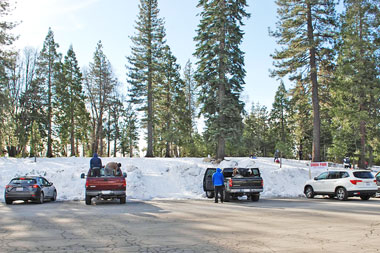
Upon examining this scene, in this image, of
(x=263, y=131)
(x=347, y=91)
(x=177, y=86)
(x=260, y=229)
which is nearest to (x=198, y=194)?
(x=260, y=229)

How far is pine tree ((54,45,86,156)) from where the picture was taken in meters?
44.5

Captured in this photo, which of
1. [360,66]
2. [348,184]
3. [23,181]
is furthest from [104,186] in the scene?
[360,66]

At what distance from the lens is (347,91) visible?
31.5 meters

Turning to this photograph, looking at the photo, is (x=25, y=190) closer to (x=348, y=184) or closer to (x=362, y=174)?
(x=348, y=184)

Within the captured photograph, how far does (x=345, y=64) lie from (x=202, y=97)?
47.4ft

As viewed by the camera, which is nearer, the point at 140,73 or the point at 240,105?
the point at 240,105

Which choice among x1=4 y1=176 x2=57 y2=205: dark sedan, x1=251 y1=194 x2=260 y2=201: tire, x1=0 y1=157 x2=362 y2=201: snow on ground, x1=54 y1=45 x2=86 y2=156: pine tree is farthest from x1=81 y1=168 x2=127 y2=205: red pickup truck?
x1=54 y1=45 x2=86 y2=156: pine tree

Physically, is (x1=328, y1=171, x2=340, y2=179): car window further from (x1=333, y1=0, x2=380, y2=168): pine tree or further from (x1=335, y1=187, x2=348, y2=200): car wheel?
(x1=333, y1=0, x2=380, y2=168): pine tree

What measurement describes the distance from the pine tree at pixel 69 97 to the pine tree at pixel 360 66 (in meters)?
33.7

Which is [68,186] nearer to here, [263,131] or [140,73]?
[140,73]

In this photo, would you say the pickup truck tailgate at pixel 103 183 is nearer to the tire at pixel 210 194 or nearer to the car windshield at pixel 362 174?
the tire at pixel 210 194

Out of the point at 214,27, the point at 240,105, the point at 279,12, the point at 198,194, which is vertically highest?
the point at 279,12

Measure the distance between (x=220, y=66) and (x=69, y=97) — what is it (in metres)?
25.0

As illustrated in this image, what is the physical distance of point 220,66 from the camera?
1166 inches
